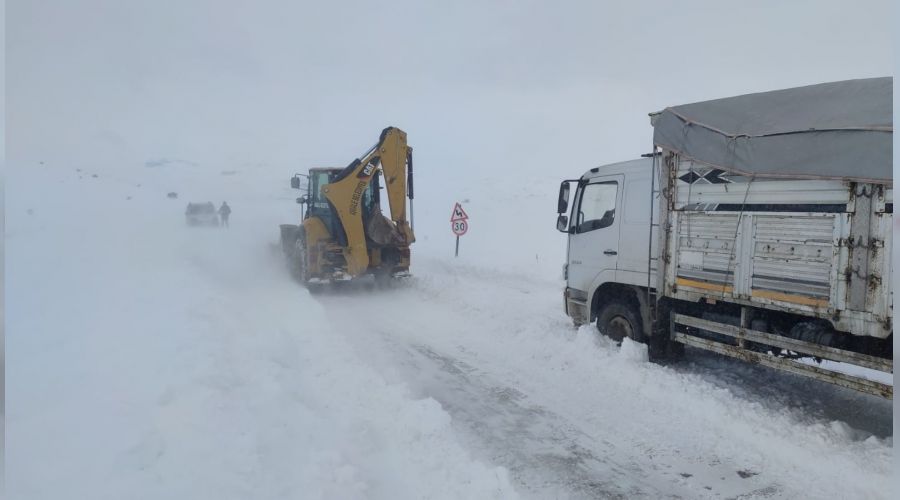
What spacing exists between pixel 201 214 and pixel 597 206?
26.8 metres

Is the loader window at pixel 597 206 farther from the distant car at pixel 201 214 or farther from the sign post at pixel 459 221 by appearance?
the distant car at pixel 201 214

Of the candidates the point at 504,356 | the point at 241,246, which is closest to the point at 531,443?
the point at 504,356

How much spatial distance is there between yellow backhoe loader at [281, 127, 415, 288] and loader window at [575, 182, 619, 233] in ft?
16.9

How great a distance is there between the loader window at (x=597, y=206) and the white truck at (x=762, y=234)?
0.10 feet

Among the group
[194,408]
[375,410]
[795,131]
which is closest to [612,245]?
[795,131]

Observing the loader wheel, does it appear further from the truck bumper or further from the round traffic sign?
the round traffic sign

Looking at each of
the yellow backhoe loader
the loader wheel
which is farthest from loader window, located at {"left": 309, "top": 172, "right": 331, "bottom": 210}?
the loader wheel

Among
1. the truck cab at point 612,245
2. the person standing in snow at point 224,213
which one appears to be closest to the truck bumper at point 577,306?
the truck cab at point 612,245

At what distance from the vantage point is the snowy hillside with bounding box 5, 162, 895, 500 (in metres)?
3.55

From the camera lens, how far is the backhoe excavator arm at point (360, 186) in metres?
11.8

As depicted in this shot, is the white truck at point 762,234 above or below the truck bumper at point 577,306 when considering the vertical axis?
above

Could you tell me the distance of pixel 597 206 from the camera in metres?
7.70

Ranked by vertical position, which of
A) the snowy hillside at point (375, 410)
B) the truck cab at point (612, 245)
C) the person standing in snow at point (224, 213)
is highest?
the person standing in snow at point (224, 213)

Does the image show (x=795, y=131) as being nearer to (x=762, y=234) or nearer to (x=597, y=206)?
(x=762, y=234)
